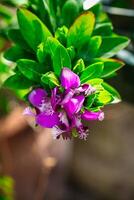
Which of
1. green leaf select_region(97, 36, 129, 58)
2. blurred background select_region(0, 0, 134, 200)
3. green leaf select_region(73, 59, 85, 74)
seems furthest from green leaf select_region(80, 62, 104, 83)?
blurred background select_region(0, 0, 134, 200)

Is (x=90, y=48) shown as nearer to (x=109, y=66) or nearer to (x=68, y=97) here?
(x=109, y=66)

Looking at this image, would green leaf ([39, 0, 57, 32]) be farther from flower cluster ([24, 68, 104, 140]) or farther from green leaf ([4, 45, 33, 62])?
flower cluster ([24, 68, 104, 140])

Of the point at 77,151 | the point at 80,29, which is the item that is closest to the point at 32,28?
the point at 80,29

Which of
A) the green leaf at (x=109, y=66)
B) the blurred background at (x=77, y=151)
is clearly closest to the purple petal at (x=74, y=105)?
the green leaf at (x=109, y=66)

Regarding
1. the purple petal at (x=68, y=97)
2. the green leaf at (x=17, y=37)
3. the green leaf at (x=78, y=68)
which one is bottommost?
the purple petal at (x=68, y=97)

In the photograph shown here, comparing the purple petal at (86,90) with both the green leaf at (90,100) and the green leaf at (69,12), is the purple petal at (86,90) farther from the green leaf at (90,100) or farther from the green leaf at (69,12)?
the green leaf at (69,12)

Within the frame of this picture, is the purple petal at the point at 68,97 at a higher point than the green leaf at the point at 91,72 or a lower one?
lower
